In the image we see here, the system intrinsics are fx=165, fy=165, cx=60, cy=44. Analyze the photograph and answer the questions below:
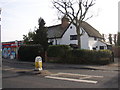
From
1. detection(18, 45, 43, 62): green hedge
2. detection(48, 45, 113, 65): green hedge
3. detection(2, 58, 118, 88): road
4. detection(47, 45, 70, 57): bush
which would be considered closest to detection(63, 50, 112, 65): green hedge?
detection(48, 45, 113, 65): green hedge

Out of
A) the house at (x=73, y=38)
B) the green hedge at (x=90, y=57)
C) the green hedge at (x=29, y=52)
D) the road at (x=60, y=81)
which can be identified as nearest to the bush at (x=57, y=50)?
the green hedge at (x=90, y=57)

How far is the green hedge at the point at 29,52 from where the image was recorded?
24.9 metres

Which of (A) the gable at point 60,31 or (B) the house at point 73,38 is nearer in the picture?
(B) the house at point 73,38

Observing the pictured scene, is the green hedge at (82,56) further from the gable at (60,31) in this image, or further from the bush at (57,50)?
the gable at (60,31)

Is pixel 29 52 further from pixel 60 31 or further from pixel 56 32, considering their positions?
pixel 60 31

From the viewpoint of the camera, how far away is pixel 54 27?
143ft

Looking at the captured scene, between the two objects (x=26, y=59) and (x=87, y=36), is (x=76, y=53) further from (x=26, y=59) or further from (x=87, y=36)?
(x=87, y=36)

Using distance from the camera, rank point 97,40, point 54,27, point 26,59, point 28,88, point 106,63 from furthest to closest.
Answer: point 54,27 → point 97,40 → point 26,59 → point 106,63 → point 28,88

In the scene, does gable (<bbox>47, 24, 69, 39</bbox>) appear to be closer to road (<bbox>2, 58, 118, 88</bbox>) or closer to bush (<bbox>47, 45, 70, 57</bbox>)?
bush (<bbox>47, 45, 70, 57</bbox>)

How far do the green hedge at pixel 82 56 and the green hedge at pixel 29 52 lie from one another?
3312 millimetres

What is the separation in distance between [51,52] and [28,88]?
53.0ft

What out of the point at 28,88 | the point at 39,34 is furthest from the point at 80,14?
the point at 28,88

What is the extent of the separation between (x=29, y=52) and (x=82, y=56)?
8.95 m

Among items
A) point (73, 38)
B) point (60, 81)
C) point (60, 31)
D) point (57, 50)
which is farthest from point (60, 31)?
point (60, 81)
